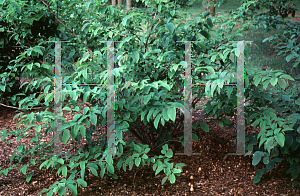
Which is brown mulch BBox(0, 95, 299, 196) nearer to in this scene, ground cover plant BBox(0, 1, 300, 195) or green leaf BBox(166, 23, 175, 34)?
ground cover plant BBox(0, 1, 300, 195)

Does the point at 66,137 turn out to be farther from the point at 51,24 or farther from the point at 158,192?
the point at 51,24

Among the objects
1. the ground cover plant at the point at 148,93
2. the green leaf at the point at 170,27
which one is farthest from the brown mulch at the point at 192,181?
the green leaf at the point at 170,27

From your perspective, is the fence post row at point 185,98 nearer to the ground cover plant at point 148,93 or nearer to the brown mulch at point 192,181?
the ground cover plant at point 148,93

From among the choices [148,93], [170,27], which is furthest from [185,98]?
[170,27]

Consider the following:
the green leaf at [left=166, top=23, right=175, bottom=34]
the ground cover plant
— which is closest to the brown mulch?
the ground cover plant

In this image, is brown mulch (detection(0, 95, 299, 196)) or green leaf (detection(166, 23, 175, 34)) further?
brown mulch (detection(0, 95, 299, 196))

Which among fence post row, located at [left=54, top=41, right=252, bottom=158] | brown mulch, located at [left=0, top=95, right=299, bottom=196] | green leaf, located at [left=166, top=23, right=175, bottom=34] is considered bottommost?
brown mulch, located at [left=0, top=95, right=299, bottom=196]

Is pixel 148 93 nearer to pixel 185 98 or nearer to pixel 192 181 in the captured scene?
pixel 185 98

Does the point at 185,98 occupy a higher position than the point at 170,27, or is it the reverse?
the point at 170,27

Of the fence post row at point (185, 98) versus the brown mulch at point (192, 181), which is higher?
the fence post row at point (185, 98)

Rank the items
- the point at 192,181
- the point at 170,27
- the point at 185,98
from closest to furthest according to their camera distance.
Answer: the point at 170,27 → the point at 185,98 → the point at 192,181

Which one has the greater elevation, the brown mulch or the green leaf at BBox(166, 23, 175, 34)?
the green leaf at BBox(166, 23, 175, 34)

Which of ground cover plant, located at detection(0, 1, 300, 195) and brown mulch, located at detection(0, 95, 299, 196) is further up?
ground cover plant, located at detection(0, 1, 300, 195)

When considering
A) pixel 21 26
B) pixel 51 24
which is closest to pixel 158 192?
pixel 21 26
